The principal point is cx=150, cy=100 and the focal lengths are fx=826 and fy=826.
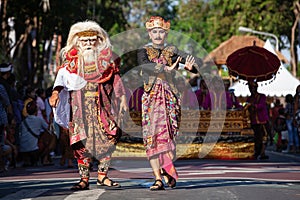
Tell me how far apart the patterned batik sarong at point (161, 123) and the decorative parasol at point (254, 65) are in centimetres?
1060

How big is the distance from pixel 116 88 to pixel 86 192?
4.75ft

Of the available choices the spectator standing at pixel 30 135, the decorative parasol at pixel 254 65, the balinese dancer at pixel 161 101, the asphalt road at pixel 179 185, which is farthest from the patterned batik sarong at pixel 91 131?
the decorative parasol at pixel 254 65

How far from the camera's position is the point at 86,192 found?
9.72m

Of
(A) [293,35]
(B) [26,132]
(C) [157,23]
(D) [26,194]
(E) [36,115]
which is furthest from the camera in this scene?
(A) [293,35]

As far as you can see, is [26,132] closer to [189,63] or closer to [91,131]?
[91,131]

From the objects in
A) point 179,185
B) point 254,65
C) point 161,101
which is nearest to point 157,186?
Result: point 179,185

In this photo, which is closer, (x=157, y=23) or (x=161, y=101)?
(x=161, y=101)

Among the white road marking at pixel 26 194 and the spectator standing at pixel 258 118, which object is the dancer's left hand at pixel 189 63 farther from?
the spectator standing at pixel 258 118

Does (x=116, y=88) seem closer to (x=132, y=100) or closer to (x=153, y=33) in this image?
(x=153, y=33)

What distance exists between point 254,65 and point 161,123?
10.9 meters

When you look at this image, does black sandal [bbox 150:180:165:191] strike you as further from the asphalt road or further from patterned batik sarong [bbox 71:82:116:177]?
patterned batik sarong [bbox 71:82:116:177]

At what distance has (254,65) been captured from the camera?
67.8ft

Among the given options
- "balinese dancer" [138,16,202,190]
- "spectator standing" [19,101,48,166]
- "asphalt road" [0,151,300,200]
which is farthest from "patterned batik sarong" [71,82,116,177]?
"spectator standing" [19,101,48,166]

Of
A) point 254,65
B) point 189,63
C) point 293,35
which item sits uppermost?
point 293,35
